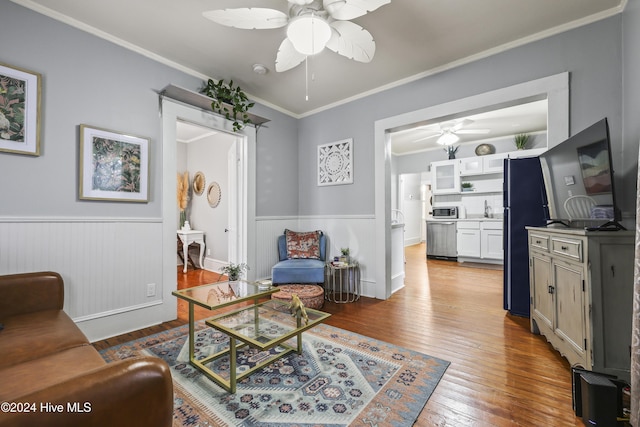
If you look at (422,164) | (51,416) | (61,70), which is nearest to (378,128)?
(61,70)

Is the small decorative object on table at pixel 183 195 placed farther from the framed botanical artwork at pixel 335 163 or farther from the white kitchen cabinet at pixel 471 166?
the white kitchen cabinet at pixel 471 166

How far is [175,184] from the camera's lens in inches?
116

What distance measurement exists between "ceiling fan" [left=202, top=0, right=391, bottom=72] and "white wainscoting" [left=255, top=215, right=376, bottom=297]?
7.14ft

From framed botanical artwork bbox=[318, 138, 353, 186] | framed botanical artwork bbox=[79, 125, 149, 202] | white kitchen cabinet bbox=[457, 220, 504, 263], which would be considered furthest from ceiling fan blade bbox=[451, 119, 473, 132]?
framed botanical artwork bbox=[79, 125, 149, 202]

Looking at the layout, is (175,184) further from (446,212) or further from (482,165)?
(482,165)

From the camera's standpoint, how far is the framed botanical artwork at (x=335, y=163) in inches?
151

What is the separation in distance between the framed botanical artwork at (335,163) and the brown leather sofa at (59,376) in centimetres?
311

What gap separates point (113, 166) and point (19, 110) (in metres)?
0.67

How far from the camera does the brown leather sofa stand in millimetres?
657

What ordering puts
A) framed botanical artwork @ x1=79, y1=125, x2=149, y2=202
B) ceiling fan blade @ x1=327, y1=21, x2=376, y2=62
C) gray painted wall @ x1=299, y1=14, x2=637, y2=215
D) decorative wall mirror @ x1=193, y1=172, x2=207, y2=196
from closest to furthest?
ceiling fan blade @ x1=327, y1=21, x2=376, y2=62, gray painted wall @ x1=299, y1=14, x2=637, y2=215, framed botanical artwork @ x1=79, y1=125, x2=149, y2=202, decorative wall mirror @ x1=193, y1=172, x2=207, y2=196

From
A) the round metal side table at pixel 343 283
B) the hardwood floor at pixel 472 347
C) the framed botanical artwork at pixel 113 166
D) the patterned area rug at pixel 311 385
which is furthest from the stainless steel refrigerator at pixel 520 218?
the framed botanical artwork at pixel 113 166

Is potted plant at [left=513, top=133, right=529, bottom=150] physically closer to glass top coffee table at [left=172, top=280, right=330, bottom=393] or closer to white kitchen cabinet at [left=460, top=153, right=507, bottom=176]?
white kitchen cabinet at [left=460, top=153, right=507, bottom=176]

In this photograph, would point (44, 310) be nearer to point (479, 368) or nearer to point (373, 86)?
point (479, 368)

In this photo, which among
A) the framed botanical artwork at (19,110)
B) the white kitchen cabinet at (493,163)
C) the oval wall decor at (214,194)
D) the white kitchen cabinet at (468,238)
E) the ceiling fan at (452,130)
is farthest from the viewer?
the white kitchen cabinet at (468,238)
